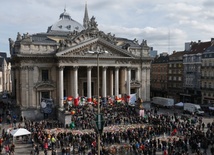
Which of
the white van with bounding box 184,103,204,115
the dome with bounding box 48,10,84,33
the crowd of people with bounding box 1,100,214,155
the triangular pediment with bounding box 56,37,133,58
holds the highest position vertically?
the dome with bounding box 48,10,84,33

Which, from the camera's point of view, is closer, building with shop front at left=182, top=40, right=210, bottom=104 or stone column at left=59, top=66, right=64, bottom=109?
stone column at left=59, top=66, right=64, bottom=109

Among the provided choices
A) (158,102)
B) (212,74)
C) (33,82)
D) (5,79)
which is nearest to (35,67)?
(33,82)

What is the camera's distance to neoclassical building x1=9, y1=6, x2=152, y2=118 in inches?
1933

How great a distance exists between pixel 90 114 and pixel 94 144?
15569mm

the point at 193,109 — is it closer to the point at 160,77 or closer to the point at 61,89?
the point at 61,89

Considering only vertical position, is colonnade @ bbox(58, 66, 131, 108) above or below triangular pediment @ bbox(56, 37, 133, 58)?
below

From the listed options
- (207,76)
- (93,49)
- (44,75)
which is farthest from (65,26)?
(207,76)

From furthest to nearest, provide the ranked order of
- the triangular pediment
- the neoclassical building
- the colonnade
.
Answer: the colonnade
the triangular pediment
the neoclassical building

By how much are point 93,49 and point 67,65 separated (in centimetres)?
614

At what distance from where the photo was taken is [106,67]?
5366 centimetres

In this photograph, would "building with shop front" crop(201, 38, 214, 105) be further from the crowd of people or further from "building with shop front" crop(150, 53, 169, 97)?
the crowd of people

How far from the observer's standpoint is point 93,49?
51.4 metres

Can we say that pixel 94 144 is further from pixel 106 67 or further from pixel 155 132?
pixel 106 67

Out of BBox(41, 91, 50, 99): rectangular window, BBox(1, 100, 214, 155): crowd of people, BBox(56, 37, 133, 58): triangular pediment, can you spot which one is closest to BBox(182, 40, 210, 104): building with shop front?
BBox(56, 37, 133, 58): triangular pediment
